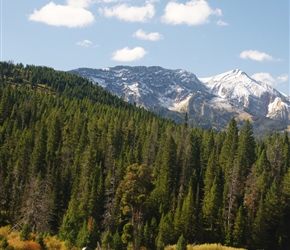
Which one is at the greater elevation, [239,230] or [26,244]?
[26,244]

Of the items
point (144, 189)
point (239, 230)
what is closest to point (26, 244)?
point (144, 189)

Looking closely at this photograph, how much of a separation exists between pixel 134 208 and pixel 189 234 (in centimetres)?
2231

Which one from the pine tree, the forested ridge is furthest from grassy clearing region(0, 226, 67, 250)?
the pine tree

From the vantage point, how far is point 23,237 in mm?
41281

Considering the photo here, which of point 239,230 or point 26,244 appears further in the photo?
point 239,230

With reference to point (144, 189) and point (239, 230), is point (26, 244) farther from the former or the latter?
point (239, 230)

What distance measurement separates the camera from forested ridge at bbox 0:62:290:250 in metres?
64.9

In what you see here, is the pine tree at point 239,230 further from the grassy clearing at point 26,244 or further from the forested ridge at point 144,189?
the grassy clearing at point 26,244

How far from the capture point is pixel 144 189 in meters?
53.4

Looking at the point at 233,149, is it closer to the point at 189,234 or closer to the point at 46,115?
the point at 189,234

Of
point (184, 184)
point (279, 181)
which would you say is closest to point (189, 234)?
point (184, 184)

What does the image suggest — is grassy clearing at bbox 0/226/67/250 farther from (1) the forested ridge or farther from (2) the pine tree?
(2) the pine tree

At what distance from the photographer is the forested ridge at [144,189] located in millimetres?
64875

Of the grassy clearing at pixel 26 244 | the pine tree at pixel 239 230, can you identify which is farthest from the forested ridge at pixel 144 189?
the grassy clearing at pixel 26 244
